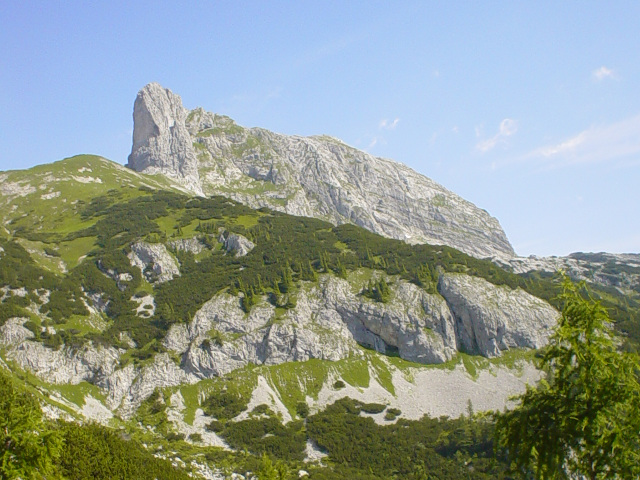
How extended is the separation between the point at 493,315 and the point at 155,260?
82.6 meters

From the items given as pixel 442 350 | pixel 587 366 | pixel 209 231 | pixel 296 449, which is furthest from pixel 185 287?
pixel 587 366

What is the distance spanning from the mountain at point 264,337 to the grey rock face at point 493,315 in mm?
328

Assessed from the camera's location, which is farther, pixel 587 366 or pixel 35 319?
pixel 35 319

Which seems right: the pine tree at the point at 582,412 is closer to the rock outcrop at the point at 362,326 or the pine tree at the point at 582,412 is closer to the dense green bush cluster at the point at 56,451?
the dense green bush cluster at the point at 56,451

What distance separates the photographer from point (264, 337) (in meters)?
103

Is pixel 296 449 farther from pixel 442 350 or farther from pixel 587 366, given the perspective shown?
pixel 587 366

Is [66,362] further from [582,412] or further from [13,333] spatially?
[582,412]

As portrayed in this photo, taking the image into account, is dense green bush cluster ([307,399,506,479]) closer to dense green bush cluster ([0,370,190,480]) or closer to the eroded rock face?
the eroded rock face

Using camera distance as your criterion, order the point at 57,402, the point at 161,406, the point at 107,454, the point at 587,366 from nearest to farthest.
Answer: the point at 587,366 < the point at 107,454 < the point at 57,402 < the point at 161,406

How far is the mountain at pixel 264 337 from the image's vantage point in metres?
79.4

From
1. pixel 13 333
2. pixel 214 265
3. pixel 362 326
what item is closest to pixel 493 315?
pixel 362 326

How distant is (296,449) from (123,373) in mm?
35512

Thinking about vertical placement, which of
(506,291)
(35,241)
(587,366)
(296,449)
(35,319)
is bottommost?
(296,449)

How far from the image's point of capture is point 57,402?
74250 mm
